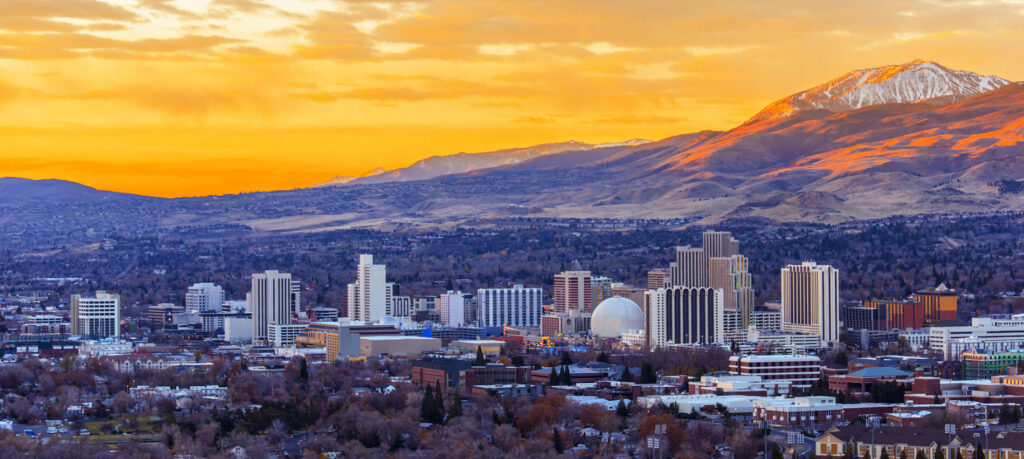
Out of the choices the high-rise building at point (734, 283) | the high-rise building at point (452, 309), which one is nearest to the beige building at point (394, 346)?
the high-rise building at point (734, 283)

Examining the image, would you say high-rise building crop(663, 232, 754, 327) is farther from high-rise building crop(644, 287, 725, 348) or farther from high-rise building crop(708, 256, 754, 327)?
high-rise building crop(644, 287, 725, 348)

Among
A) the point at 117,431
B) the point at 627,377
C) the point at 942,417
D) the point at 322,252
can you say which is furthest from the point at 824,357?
the point at 322,252

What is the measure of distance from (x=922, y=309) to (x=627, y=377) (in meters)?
41.9

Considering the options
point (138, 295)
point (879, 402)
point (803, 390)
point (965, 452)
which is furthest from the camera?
point (138, 295)

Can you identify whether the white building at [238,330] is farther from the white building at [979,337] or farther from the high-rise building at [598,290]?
the white building at [979,337]

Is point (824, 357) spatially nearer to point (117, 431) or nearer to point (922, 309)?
point (922, 309)

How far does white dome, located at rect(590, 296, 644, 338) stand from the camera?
390 feet

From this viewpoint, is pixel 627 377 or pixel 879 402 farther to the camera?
pixel 627 377

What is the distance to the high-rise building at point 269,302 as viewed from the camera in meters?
124

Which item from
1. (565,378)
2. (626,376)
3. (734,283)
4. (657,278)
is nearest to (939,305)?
(734,283)

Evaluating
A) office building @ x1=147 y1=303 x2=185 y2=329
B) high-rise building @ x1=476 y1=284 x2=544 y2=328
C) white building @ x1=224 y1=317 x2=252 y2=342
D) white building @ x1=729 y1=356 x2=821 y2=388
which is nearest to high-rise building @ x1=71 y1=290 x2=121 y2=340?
white building @ x1=224 y1=317 x2=252 y2=342

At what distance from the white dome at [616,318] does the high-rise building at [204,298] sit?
31307 mm

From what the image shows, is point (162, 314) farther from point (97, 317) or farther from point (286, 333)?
point (286, 333)

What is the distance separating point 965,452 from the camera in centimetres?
5609
